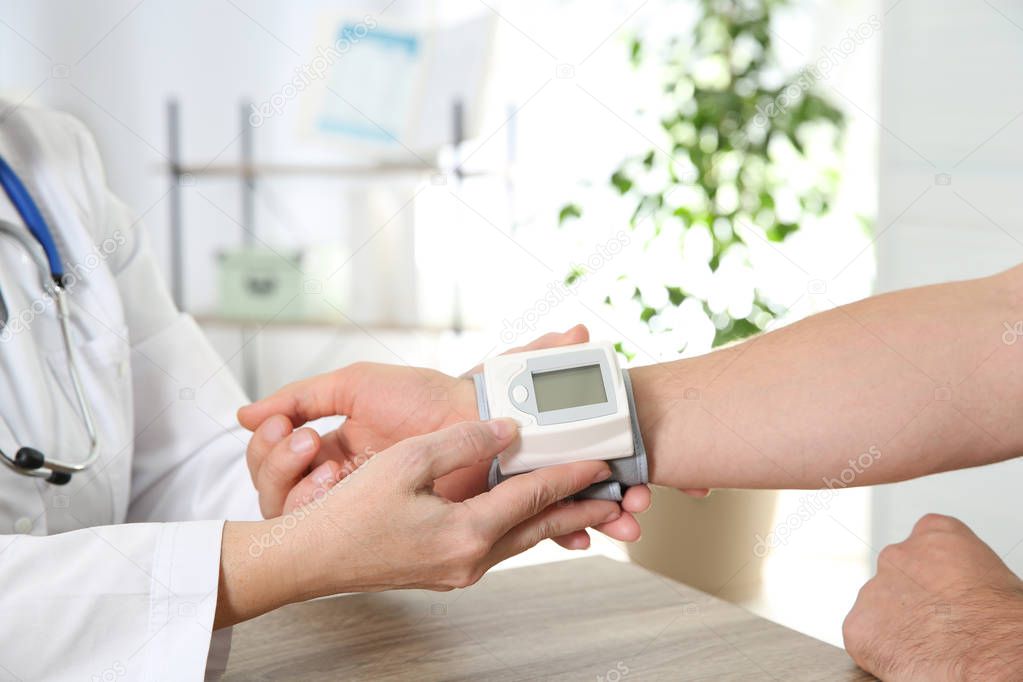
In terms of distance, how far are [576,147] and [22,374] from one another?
7.16 feet

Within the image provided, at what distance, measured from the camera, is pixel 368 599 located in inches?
41.1

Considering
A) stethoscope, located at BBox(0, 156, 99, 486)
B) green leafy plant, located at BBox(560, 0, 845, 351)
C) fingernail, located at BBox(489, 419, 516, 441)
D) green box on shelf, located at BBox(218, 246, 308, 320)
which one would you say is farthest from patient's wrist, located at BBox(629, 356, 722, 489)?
green box on shelf, located at BBox(218, 246, 308, 320)

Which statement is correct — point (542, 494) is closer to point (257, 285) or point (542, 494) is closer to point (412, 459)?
point (412, 459)

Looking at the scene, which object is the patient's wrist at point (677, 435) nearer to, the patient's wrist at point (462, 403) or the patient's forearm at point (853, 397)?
the patient's forearm at point (853, 397)

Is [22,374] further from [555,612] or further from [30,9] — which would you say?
[30,9]

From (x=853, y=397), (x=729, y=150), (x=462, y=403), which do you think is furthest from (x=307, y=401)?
(x=729, y=150)

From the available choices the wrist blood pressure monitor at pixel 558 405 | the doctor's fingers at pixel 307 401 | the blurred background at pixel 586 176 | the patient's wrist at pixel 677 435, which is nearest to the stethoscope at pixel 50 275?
the doctor's fingers at pixel 307 401

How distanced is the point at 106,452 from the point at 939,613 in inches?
31.2

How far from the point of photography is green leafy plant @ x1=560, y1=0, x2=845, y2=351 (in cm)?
211

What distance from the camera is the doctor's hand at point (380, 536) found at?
76 cm

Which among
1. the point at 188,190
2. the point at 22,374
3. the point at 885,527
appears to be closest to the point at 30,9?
the point at 188,190

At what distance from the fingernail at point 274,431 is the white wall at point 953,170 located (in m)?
1.00

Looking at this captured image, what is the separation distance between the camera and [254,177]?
3.37 metres

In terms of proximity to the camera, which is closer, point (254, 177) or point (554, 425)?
point (554, 425)
